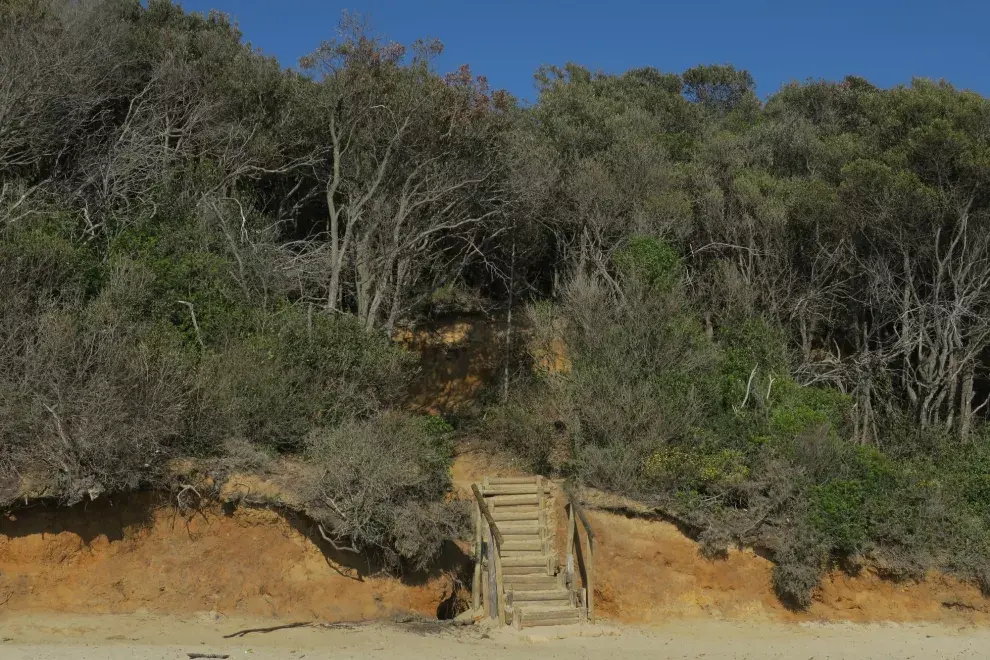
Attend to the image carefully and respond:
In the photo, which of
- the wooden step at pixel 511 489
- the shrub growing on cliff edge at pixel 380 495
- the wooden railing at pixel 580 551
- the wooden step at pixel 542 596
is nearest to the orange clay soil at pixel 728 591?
the wooden railing at pixel 580 551

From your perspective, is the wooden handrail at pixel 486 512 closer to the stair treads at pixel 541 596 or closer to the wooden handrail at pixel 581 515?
the stair treads at pixel 541 596

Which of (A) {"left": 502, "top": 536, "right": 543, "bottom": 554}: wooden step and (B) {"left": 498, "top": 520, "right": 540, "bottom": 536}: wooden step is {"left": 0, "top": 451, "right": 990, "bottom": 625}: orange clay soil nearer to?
(B) {"left": 498, "top": 520, "right": 540, "bottom": 536}: wooden step

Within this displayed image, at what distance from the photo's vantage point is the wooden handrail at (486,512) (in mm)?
15266

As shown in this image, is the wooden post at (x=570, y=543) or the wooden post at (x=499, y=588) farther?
the wooden post at (x=570, y=543)

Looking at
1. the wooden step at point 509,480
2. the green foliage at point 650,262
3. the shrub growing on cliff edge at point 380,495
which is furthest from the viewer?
the green foliage at point 650,262

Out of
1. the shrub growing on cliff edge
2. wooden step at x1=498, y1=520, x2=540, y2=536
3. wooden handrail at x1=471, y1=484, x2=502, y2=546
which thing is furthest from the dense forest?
wooden step at x1=498, y1=520, x2=540, y2=536

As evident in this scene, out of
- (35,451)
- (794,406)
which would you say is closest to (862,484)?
(794,406)

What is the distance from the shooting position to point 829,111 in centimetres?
3281

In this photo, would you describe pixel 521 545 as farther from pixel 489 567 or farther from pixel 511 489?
pixel 489 567

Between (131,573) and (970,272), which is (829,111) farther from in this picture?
(131,573)

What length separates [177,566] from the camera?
1362 centimetres

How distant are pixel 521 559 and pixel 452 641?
2.72m

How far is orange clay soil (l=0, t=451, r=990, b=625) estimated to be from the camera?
42.7 ft

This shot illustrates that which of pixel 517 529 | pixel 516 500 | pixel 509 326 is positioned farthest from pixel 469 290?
pixel 517 529
